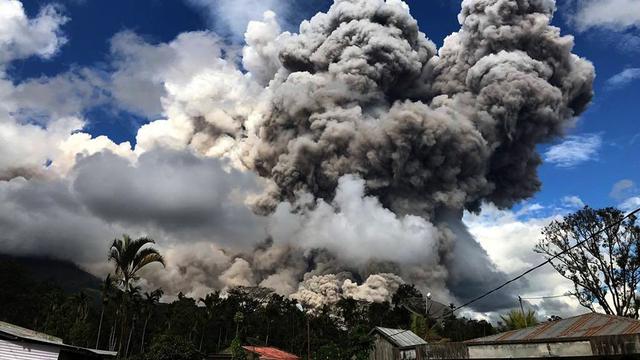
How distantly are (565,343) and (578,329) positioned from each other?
123 inches

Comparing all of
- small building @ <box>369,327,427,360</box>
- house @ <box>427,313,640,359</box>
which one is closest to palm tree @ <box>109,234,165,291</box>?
house @ <box>427,313,640,359</box>

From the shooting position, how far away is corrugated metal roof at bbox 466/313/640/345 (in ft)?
45.4

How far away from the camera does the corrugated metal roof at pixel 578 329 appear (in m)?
13.9

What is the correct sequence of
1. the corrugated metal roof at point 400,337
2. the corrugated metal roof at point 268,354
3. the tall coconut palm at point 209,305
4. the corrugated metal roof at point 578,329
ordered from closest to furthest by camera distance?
the corrugated metal roof at point 578,329 → the corrugated metal roof at point 400,337 → the corrugated metal roof at point 268,354 → the tall coconut palm at point 209,305

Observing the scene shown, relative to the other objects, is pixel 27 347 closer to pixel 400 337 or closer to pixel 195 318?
pixel 400 337

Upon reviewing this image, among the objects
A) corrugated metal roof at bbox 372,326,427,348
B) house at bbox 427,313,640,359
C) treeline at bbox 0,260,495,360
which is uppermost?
treeline at bbox 0,260,495,360

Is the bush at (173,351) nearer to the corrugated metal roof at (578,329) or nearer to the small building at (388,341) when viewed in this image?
the small building at (388,341)

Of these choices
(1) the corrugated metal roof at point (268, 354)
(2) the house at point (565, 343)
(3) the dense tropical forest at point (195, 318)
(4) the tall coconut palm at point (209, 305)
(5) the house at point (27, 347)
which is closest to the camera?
(2) the house at point (565, 343)

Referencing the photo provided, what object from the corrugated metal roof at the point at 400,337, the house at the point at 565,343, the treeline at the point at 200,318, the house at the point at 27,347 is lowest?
the house at the point at 27,347

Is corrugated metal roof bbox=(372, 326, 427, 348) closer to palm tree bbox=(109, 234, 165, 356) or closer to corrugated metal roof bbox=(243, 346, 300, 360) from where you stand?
corrugated metal roof bbox=(243, 346, 300, 360)

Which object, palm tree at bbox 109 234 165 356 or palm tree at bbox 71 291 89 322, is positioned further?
palm tree at bbox 71 291 89 322

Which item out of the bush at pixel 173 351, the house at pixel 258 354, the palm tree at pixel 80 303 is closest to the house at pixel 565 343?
the bush at pixel 173 351

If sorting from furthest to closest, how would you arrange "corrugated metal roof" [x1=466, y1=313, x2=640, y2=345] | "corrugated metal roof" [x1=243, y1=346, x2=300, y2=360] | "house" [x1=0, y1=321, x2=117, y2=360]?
"corrugated metal roof" [x1=243, y1=346, x2=300, y2=360] → "corrugated metal roof" [x1=466, y1=313, x2=640, y2=345] → "house" [x1=0, y1=321, x2=117, y2=360]

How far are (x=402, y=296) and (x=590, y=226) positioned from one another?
52898 millimetres
